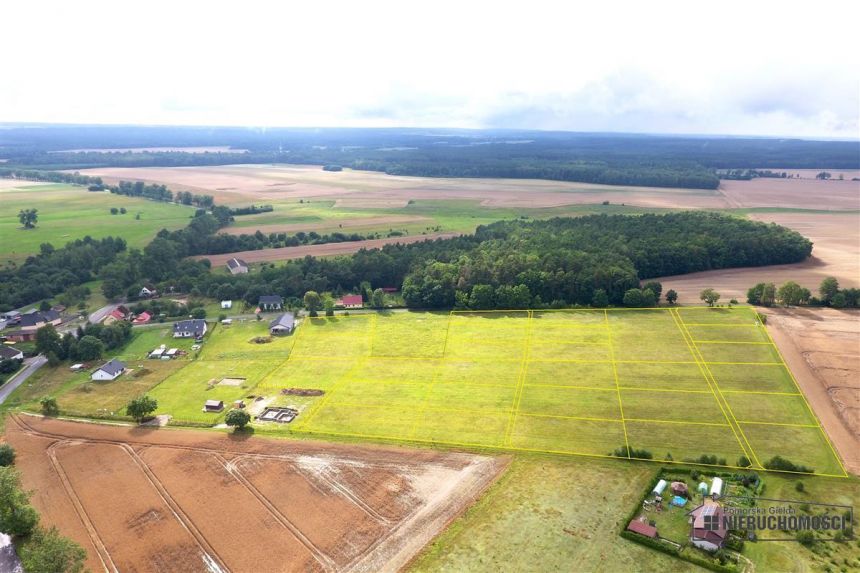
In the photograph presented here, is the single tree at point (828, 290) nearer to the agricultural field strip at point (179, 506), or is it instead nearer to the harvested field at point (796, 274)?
the harvested field at point (796, 274)

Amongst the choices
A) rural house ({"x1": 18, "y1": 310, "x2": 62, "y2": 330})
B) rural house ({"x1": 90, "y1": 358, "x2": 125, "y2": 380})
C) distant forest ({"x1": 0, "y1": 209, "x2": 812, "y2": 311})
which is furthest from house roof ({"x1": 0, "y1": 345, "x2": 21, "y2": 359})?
distant forest ({"x1": 0, "y1": 209, "x2": 812, "y2": 311})

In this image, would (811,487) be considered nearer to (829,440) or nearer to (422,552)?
(829,440)

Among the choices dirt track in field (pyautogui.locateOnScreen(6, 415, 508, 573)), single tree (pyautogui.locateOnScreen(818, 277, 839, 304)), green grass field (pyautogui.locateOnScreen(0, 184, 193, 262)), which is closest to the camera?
dirt track in field (pyautogui.locateOnScreen(6, 415, 508, 573))

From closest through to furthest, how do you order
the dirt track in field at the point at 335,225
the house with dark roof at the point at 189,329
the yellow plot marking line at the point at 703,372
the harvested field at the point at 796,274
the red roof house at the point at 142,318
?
1. the yellow plot marking line at the point at 703,372
2. the house with dark roof at the point at 189,329
3. the red roof house at the point at 142,318
4. the harvested field at the point at 796,274
5. the dirt track in field at the point at 335,225

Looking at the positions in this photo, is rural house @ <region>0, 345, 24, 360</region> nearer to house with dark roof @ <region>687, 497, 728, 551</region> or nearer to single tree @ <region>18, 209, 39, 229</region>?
house with dark roof @ <region>687, 497, 728, 551</region>

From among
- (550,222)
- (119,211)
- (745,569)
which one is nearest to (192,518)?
(745,569)

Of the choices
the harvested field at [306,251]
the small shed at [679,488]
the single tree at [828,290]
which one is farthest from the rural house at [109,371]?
the single tree at [828,290]

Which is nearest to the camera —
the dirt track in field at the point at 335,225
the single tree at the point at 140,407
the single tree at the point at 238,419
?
the single tree at the point at 238,419
